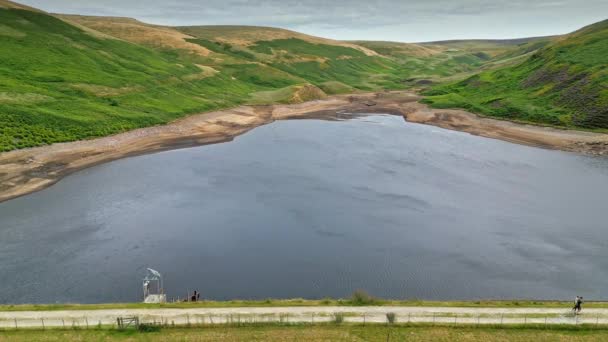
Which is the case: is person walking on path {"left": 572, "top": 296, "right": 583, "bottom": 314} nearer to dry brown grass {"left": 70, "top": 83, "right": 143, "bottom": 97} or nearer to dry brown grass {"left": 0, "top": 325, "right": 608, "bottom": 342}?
dry brown grass {"left": 0, "top": 325, "right": 608, "bottom": 342}

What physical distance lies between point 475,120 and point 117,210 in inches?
4158

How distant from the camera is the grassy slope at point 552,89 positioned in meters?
110

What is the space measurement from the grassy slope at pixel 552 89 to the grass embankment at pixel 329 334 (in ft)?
304

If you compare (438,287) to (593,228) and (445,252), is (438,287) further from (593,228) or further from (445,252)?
(593,228)

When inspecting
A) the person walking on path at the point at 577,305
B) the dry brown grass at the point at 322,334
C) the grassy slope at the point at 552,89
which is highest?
the grassy slope at the point at 552,89

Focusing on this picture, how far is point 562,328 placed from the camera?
32.2 m

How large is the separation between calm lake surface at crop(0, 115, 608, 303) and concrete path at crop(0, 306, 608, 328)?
5.66m

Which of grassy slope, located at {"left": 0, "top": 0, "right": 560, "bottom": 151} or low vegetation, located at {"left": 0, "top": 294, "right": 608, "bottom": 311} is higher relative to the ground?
grassy slope, located at {"left": 0, "top": 0, "right": 560, "bottom": 151}

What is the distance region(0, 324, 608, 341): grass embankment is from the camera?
1207 inches

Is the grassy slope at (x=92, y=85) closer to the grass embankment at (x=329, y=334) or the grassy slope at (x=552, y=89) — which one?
the grass embankment at (x=329, y=334)

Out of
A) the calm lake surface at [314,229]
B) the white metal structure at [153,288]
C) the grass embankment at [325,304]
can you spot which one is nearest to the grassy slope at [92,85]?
the calm lake surface at [314,229]

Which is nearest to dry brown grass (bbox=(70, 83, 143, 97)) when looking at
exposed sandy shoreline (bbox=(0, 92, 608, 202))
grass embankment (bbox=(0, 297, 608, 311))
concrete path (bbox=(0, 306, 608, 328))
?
exposed sandy shoreline (bbox=(0, 92, 608, 202))

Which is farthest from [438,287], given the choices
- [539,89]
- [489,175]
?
[539,89]

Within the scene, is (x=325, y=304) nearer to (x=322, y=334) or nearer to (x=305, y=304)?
(x=305, y=304)
